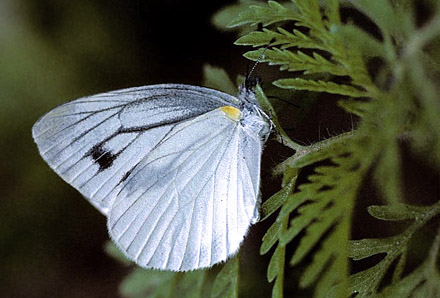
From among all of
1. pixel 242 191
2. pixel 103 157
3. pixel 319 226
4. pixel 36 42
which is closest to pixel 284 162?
pixel 242 191

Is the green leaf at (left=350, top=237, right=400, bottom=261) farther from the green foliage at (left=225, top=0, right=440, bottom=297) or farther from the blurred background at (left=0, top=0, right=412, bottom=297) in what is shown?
the blurred background at (left=0, top=0, right=412, bottom=297)

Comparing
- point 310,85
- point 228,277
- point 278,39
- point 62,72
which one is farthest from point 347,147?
point 62,72

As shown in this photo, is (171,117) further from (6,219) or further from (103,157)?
(6,219)

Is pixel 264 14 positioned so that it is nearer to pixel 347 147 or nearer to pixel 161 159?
pixel 347 147

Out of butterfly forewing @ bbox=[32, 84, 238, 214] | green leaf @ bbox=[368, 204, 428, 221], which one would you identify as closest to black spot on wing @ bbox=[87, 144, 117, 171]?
butterfly forewing @ bbox=[32, 84, 238, 214]

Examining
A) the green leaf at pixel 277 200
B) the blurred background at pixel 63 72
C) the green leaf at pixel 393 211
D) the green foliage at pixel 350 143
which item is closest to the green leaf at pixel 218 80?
the green foliage at pixel 350 143
